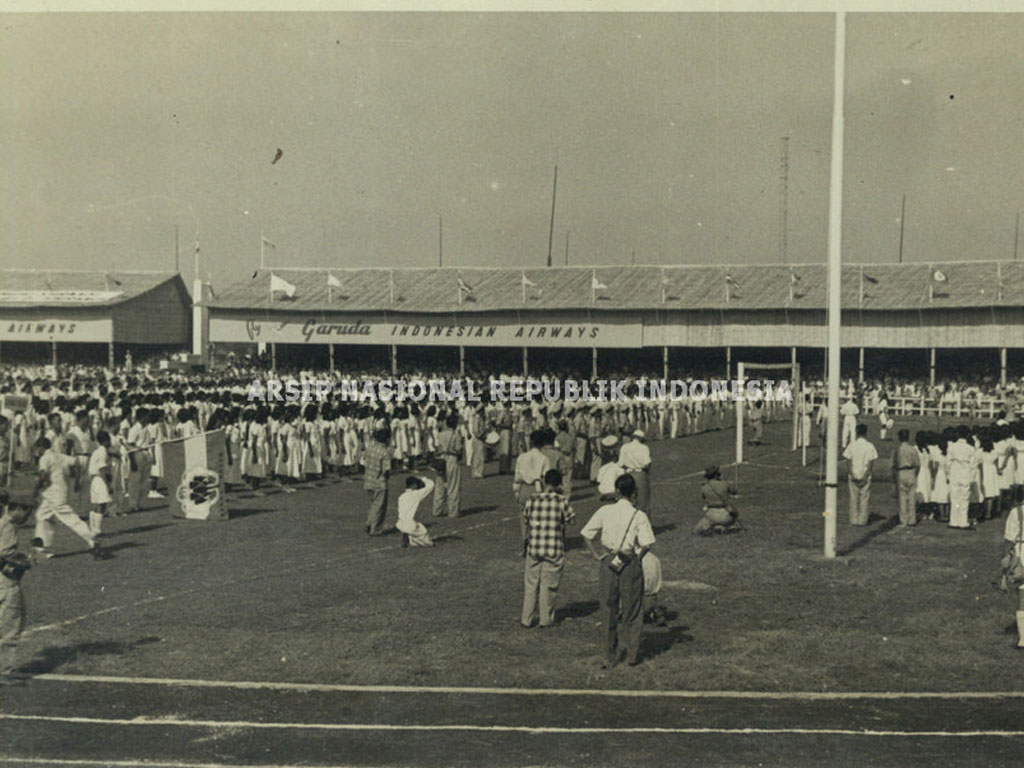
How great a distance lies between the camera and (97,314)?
4962 cm

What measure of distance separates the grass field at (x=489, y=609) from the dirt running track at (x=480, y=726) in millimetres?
369

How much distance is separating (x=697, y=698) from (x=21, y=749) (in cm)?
516

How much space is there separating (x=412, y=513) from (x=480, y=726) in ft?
23.8

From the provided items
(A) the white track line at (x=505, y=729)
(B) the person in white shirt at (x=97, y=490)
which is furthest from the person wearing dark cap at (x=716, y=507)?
(B) the person in white shirt at (x=97, y=490)

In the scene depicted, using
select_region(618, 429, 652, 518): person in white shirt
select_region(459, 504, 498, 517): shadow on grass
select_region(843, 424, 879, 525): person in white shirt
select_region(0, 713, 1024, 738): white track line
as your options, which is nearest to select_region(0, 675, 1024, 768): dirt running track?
select_region(0, 713, 1024, 738): white track line

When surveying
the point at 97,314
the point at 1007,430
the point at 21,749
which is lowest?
the point at 21,749

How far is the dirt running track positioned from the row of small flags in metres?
40.6

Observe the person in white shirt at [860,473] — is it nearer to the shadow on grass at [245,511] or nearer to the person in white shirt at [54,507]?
the shadow on grass at [245,511]

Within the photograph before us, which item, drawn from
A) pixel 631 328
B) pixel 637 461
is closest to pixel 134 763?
pixel 637 461

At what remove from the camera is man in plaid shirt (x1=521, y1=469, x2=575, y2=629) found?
416 inches

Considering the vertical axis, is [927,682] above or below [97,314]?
below

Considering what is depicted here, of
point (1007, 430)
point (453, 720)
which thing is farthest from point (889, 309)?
point (453, 720)

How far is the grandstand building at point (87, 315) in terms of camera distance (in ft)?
161

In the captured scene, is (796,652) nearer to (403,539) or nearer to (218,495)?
(403,539)
